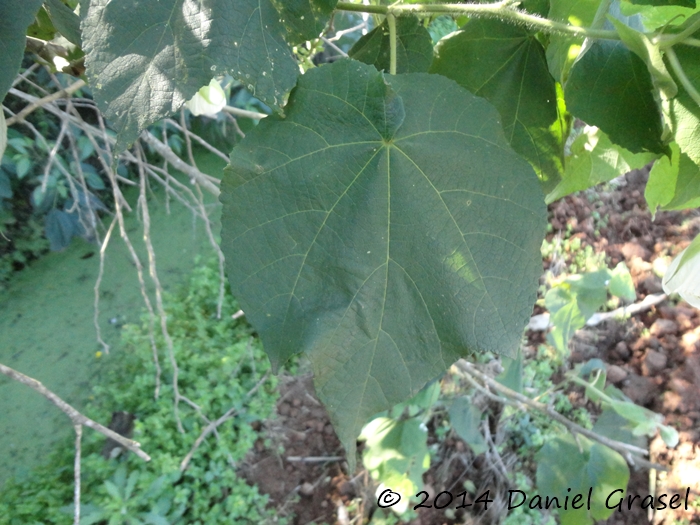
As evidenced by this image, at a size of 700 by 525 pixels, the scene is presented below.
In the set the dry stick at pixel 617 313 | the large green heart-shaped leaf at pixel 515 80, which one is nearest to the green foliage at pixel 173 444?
the dry stick at pixel 617 313

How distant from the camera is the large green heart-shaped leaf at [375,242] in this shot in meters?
0.40

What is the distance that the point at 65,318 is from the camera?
2375 mm

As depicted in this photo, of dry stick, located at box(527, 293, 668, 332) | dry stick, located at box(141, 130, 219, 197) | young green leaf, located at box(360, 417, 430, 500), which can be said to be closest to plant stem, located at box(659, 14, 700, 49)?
dry stick, located at box(141, 130, 219, 197)

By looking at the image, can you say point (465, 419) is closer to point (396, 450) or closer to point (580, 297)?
point (396, 450)

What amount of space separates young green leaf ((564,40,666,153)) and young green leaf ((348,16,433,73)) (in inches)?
6.3

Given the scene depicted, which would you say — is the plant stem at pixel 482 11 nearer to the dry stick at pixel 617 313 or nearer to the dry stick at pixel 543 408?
the dry stick at pixel 543 408

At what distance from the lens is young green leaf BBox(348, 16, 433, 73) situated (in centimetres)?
52

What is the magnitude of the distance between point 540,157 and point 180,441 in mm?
1832

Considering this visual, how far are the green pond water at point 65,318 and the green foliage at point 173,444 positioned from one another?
12 centimetres

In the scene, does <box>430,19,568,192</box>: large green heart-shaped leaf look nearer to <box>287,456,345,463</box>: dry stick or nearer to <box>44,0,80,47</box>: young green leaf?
<box>44,0,80,47</box>: young green leaf

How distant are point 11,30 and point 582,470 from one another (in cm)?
156

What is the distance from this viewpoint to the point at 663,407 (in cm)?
210

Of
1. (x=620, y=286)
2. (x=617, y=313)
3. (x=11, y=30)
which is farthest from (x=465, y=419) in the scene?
(x=11, y=30)

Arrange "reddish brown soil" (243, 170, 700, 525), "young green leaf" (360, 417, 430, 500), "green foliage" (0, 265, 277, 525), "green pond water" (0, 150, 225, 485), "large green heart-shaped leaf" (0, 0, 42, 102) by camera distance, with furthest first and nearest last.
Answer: "green pond water" (0, 150, 225, 485), "reddish brown soil" (243, 170, 700, 525), "green foliage" (0, 265, 277, 525), "young green leaf" (360, 417, 430, 500), "large green heart-shaped leaf" (0, 0, 42, 102)
